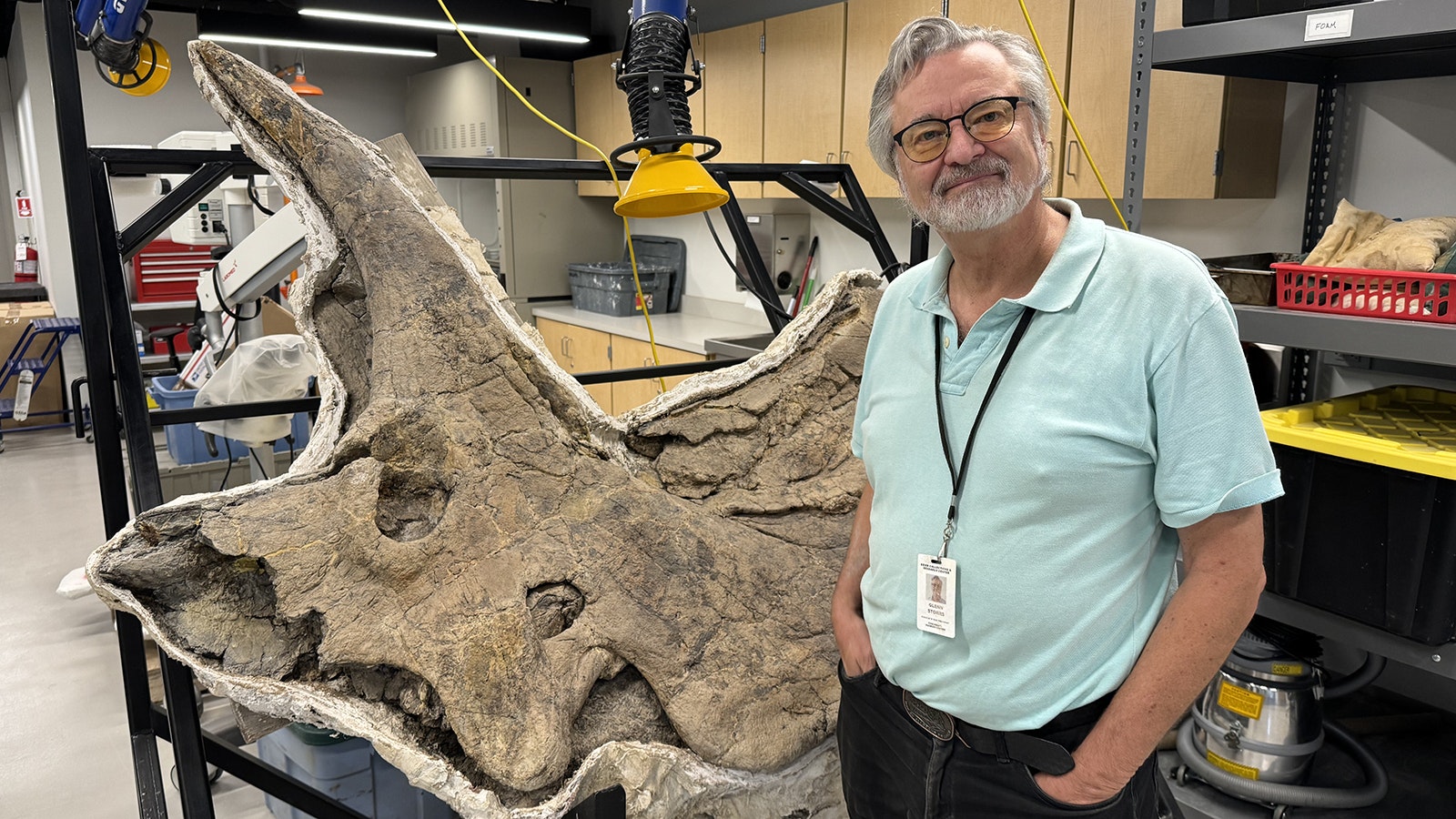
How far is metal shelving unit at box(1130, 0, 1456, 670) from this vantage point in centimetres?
153

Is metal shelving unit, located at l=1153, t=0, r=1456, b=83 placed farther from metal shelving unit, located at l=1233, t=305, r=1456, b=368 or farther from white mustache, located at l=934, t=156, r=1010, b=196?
white mustache, located at l=934, t=156, r=1010, b=196

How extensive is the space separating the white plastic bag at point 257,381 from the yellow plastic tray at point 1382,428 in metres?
2.51

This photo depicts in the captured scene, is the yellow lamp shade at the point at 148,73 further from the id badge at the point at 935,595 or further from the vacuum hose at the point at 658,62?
the id badge at the point at 935,595

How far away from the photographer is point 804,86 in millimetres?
3984

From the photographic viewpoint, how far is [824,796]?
1.24 meters

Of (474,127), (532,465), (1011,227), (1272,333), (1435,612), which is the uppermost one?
(474,127)

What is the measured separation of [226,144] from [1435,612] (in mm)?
2846

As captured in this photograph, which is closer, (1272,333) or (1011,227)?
(1011,227)

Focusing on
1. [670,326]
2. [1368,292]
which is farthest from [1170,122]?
[670,326]

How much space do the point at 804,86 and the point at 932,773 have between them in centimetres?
344

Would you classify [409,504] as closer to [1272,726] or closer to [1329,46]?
[1272,726]

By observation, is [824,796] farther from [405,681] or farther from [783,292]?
[783,292]

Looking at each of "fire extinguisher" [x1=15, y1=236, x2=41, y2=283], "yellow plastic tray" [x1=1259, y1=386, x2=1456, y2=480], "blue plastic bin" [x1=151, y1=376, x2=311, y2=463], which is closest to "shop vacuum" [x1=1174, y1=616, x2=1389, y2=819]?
"yellow plastic tray" [x1=1259, y1=386, x2=1456, y2=480]

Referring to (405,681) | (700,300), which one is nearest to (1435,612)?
(405,681)
